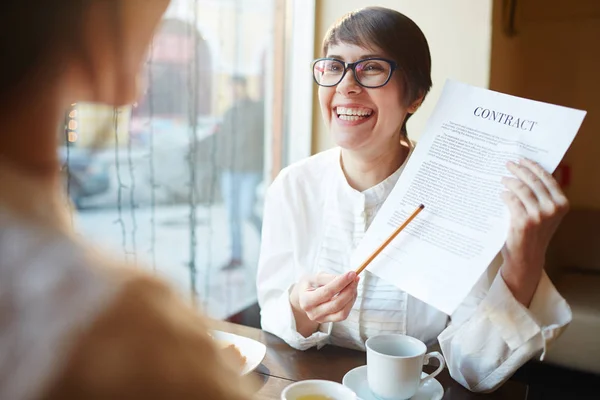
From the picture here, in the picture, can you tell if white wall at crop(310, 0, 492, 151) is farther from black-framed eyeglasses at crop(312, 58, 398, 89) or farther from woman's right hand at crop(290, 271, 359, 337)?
woman's right hand at crop(290, 271, 359, 337)

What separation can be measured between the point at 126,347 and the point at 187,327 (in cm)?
4

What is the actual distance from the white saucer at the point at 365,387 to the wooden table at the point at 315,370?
0.02 meters

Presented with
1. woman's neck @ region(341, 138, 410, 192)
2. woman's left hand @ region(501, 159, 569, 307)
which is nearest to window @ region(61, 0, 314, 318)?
woman's neck @ region(341, 138, 410, 192)

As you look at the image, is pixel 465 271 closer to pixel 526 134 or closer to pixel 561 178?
pixel 526 134

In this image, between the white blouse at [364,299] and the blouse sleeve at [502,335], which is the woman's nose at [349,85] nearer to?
the white blouse at [364,299]

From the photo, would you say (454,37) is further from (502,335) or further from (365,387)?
(365,387)

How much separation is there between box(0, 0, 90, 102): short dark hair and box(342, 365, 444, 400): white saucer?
2.33 ft

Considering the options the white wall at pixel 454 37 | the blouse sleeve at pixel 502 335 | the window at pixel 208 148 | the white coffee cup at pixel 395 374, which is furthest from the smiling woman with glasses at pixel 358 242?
the white wall at pixel 454 37

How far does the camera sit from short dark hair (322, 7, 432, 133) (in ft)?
4.04

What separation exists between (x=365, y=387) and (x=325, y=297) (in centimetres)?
18

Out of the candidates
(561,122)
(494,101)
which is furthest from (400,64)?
(561,122)

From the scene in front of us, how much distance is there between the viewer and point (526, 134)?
0.93m

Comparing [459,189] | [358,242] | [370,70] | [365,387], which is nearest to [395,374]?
[365,387]

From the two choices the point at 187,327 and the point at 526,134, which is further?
the point at 526,134
